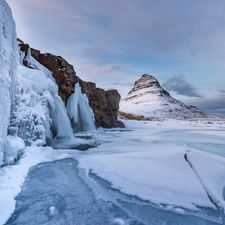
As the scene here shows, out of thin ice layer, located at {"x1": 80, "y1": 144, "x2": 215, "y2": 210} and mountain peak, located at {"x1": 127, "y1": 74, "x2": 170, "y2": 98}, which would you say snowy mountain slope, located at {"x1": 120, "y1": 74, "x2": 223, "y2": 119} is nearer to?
mountain peak, located at {"x1": 127, "y1": 74, "x2": 170, "y2": 98}

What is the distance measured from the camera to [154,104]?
8675cm

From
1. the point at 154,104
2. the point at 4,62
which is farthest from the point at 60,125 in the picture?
the point at 154,104

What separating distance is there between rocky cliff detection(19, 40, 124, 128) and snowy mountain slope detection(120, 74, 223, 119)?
3797 cm

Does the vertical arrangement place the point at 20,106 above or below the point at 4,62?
below

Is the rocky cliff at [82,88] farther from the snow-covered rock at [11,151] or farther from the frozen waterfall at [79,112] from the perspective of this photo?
the snow-covered rock at [11,151]

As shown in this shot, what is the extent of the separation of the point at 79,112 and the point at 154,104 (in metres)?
81.5

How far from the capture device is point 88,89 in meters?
15.4

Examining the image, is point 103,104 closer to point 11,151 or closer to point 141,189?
point 11,151

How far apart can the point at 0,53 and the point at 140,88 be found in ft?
422

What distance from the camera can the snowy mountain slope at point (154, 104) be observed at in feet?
235

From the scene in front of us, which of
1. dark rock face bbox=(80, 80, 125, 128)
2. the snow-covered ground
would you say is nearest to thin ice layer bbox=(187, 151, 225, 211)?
the snow-covered ground

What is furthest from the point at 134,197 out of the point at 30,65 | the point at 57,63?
the point at 57,63

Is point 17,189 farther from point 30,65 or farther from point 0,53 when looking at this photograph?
point 30,65

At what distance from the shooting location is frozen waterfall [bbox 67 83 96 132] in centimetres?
1027
